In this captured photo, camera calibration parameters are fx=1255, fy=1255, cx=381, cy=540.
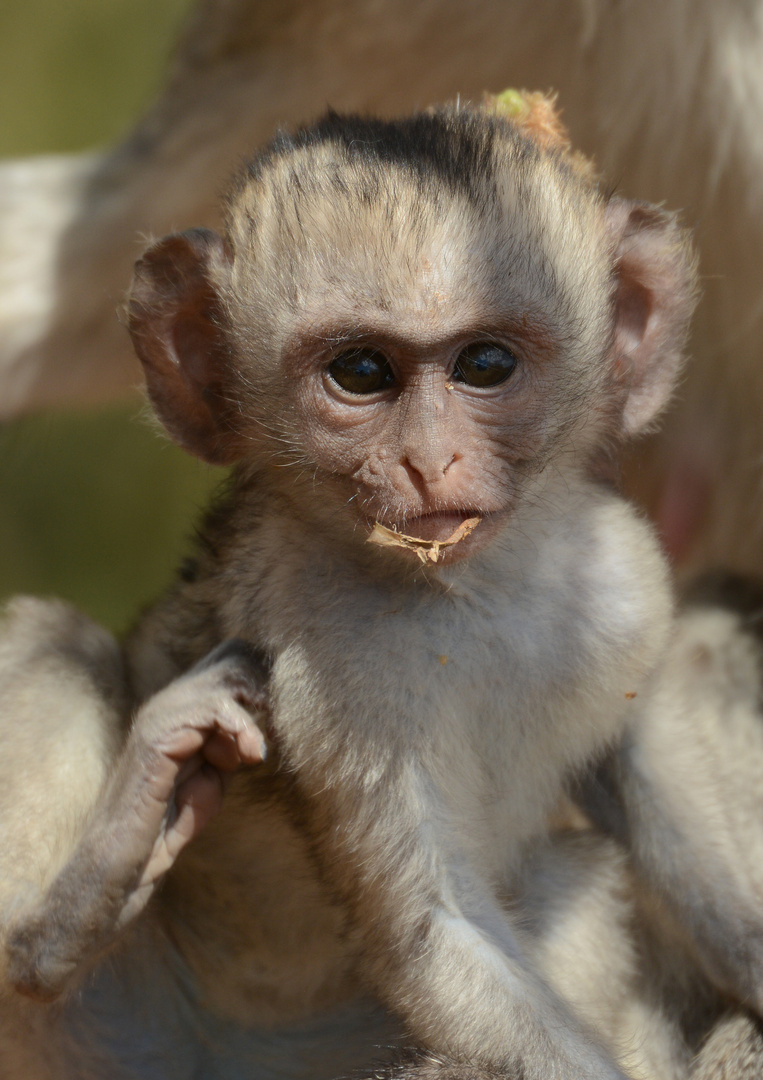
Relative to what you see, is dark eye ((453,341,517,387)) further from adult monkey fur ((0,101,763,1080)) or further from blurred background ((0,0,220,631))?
blurred background ((0,0,220,631))

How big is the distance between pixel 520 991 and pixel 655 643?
37 cm

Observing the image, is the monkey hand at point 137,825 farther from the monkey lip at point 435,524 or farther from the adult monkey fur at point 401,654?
the monkey lip at point 435,524

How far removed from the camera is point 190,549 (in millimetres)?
1484

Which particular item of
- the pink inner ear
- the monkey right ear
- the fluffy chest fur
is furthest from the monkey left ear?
the monkey right ear

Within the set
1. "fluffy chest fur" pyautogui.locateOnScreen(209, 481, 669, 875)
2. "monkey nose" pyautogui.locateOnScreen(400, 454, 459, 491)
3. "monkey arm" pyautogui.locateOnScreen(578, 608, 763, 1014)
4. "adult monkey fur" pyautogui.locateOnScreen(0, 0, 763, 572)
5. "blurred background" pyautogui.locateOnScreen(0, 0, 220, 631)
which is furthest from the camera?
"blurred background" pyautogui.locateOnScreen(0, 0, 220, 631)

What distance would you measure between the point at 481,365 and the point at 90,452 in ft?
8.04

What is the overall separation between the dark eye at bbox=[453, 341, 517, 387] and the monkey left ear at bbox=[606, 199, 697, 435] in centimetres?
19

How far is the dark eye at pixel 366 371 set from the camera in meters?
1.08

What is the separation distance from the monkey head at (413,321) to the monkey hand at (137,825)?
0.20m

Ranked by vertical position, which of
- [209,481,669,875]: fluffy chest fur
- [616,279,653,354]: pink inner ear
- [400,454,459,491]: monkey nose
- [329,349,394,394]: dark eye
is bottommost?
[209,481,669,875]: fluffy chest fur

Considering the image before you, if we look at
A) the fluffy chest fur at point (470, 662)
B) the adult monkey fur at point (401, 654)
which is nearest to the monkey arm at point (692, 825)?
the adult monkey fur at point (401, 654)

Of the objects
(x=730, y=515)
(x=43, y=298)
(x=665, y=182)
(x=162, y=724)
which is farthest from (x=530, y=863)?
(x=43, y=298)

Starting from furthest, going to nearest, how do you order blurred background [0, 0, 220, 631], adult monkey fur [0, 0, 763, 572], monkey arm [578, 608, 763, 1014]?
blurred background [0, 0, 220, 631]
adult monkey fur [0, 0, 763, 572]
monkey arm [578, 608, 763, 1014]

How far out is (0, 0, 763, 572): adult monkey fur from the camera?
5.67 feet
